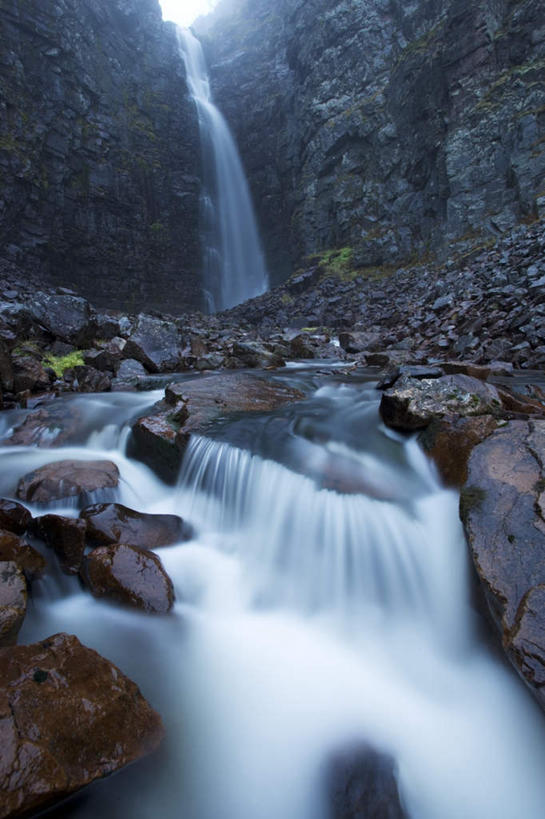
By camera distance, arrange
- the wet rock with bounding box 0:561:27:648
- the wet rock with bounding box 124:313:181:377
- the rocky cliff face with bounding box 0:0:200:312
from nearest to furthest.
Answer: the wet rock with bounding box 0:561:27:648 → the wet rock with bounding box 124:313:181:377 → the rocky cliff face with bounding box 0:0:200:312

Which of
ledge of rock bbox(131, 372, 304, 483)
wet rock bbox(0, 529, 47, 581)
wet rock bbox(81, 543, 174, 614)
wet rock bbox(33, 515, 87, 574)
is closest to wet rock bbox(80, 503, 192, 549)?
wet rock bbox(33, 515, 87, 574)

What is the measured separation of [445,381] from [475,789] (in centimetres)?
318

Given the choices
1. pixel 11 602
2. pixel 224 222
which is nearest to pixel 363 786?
pixel 11 602

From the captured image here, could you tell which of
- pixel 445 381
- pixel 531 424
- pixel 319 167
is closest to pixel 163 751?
pixel 531 424

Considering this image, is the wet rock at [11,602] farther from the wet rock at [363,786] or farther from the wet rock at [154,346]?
the wet rock at [154,346]

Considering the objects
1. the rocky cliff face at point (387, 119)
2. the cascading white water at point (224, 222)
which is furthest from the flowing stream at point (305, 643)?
the cascading white water at point (224, 222)

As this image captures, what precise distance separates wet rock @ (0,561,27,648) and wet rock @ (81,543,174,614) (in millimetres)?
494

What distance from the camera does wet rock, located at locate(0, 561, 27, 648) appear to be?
210 centimetres

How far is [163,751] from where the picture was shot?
6.05 feet

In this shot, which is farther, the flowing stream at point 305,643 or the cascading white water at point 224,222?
the cascading white water at point 224,222

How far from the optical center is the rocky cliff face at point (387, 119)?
16.5 m

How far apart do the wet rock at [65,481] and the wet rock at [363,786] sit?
2.96 meters

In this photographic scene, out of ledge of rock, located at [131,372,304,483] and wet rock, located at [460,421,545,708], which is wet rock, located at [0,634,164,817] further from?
ledge of rock, located at [131,372,304,483]

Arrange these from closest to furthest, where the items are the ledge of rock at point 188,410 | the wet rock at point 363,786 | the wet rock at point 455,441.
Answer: the wet rock at point 363,786 → the wet rock at point 455,441 → the ledge of rock at point 188,410
